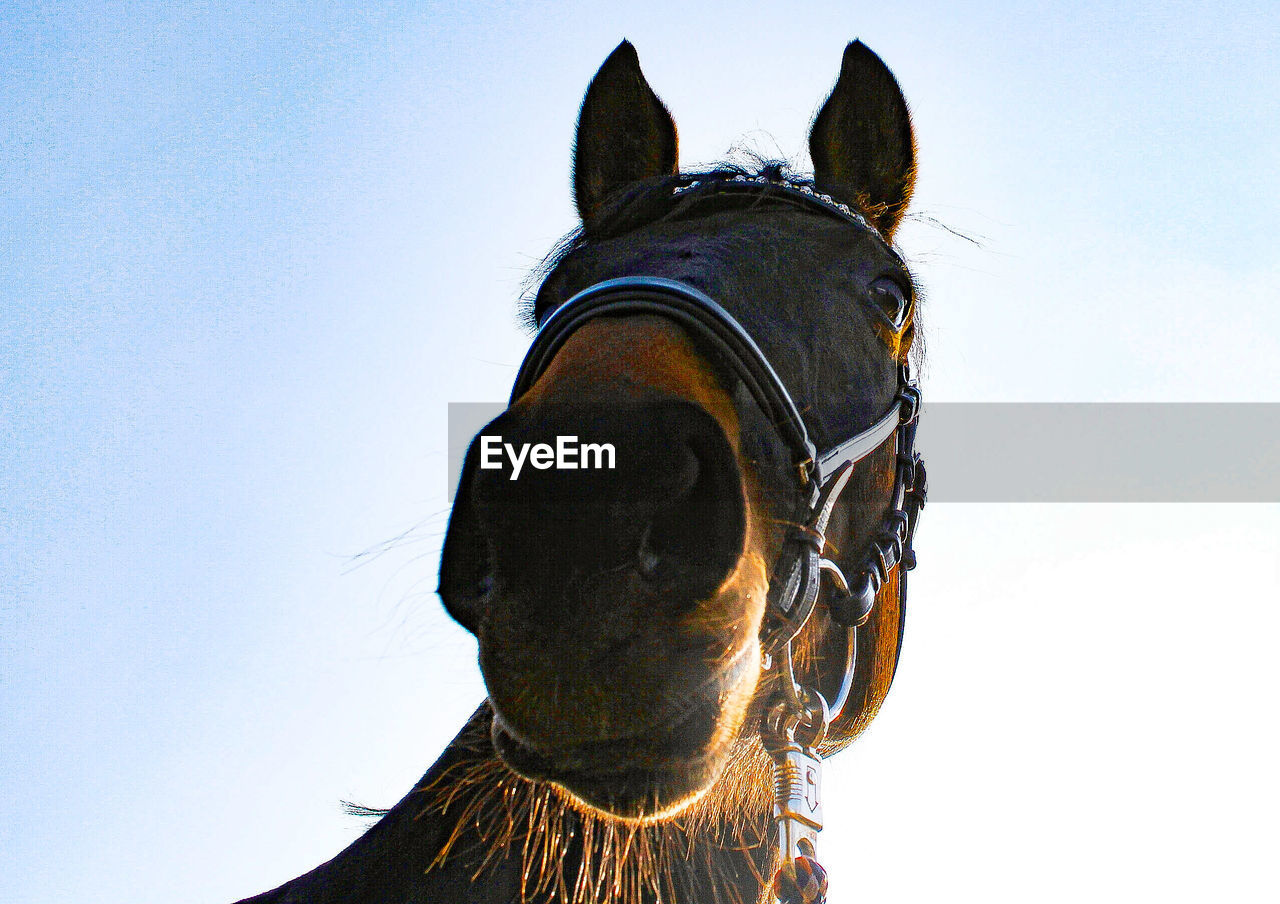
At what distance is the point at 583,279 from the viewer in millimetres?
2324

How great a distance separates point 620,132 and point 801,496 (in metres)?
1.88

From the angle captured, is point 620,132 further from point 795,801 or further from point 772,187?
point 795,801

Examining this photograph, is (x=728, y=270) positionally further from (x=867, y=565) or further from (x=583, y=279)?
(x=867, y=565)

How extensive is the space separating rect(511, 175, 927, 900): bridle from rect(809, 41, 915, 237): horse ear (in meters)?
0.34

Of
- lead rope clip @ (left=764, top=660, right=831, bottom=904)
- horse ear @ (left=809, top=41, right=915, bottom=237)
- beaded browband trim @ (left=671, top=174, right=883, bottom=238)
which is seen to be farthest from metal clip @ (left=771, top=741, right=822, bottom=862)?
horse ear @ (left=809, top=41, right=915, bottom=237)

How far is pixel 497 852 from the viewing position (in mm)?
2133

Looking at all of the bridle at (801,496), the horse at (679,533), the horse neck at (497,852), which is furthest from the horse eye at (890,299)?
the horse neck at (497,852)

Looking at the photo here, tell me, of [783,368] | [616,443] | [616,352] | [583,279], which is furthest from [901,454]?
[616,443]

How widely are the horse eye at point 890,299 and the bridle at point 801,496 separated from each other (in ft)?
0.66

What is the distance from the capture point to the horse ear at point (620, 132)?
329 cm

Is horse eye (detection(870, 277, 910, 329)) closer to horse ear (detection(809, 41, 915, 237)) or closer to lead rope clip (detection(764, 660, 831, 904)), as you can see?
horse ear (detection(809, 41, 915, 237))

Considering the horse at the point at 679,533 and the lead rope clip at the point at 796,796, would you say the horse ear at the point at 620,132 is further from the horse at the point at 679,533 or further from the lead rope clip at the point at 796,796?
the lead rope clip at the point at 796,796

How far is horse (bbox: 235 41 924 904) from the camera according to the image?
1.42 metres

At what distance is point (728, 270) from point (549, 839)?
1.39 meters
